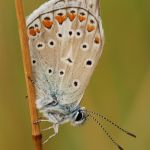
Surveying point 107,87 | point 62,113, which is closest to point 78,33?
point 62,113

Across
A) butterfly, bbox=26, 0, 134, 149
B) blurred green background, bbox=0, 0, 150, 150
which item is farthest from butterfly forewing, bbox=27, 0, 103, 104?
blurred green background, bbox=0, 0, 150, 150

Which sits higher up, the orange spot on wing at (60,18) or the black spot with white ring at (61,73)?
the orange spot on wing at (60,18)

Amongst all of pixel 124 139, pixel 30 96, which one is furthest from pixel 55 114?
pixel 124 139

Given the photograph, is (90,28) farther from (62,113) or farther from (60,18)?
(62,113)

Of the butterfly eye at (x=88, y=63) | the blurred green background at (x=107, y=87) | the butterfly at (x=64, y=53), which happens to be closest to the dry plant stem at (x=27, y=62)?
the butterfly at (x=64, y=53)

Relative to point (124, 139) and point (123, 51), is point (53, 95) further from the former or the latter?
point (123, 51)

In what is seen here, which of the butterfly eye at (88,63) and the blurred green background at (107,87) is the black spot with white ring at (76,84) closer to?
the butterfly eye at (88,63)
